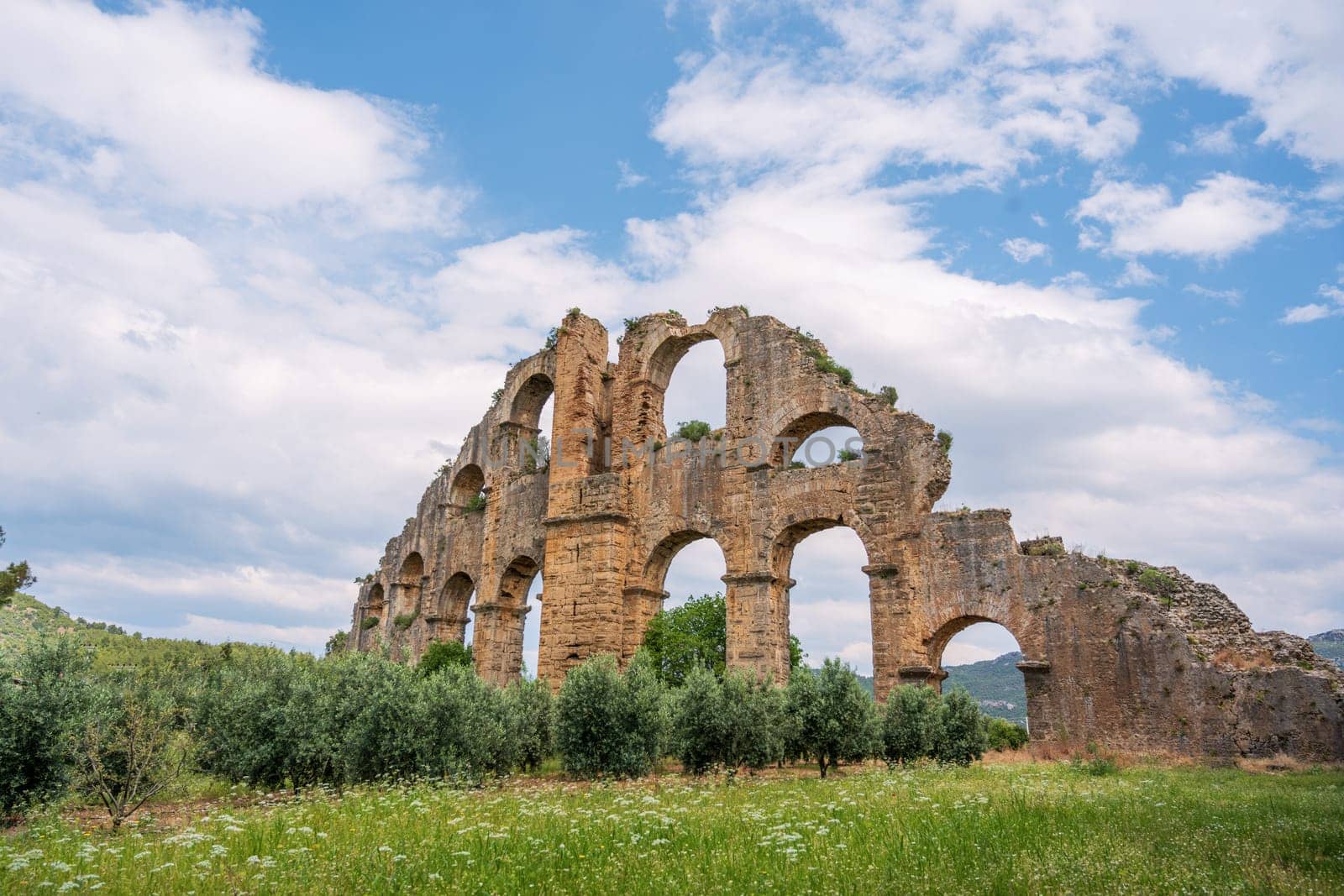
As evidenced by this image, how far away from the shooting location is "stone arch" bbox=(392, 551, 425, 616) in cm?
2662

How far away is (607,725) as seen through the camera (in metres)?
11.6

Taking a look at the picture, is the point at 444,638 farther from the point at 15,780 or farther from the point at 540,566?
the point at 15,780

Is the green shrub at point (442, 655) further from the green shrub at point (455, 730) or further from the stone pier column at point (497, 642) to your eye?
the green shrub at point (455, 730)

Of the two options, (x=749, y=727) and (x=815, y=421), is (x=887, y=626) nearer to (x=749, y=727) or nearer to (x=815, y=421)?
(x=815, y=421)

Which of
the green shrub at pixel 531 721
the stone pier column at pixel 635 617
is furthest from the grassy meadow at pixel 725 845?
the stone pier column at pixel 635 617

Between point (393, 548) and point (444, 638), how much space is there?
20.8 feet

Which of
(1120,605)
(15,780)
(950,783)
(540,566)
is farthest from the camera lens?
(540,566)

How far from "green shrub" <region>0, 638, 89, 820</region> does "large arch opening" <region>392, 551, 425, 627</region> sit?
17.9 m

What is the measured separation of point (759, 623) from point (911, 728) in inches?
158

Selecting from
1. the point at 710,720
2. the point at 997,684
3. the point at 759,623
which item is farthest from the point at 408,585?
the point at 997,684

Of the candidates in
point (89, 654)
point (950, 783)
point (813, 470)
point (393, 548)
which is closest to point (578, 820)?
point (950, 783)

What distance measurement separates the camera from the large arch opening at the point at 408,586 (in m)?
26.6

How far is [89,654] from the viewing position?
29.9 ft

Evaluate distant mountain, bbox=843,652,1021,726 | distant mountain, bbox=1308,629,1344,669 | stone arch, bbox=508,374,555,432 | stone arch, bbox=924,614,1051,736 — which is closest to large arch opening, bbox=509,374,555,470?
stone arch, bbox=508,374,555,432
